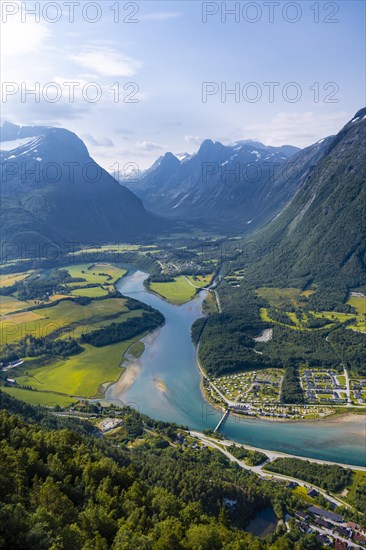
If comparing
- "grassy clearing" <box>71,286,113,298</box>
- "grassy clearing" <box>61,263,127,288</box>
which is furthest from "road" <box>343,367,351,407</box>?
"grassy clearing" <box>61,263,127,288</box>

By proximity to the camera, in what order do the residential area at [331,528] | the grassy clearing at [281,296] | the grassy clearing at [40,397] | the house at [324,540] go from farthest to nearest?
the grassy clearing at [281,296] < the grassy clearing at [40,397] < the residential area at [331,528] < the house at [324,540]

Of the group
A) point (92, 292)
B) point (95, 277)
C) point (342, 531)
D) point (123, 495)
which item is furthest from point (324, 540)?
point (95, 277)

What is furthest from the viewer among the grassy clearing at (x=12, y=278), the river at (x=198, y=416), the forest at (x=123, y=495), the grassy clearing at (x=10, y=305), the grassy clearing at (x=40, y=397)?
the grassy clearing at (x=12, y=278)

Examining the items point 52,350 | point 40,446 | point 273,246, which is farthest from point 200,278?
point 40,446

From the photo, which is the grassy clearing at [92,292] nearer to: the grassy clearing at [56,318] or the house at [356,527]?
the grassy clearing at [56,318]

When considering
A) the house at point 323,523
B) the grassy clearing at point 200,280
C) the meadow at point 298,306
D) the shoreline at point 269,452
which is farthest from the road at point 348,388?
the grassy clearing at point 200,280

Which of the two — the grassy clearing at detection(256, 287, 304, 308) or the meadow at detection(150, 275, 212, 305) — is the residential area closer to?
the grassy clearing at detection(256, 287, 304, 308)

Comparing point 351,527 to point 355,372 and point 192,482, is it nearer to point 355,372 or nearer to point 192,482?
point 192,482
